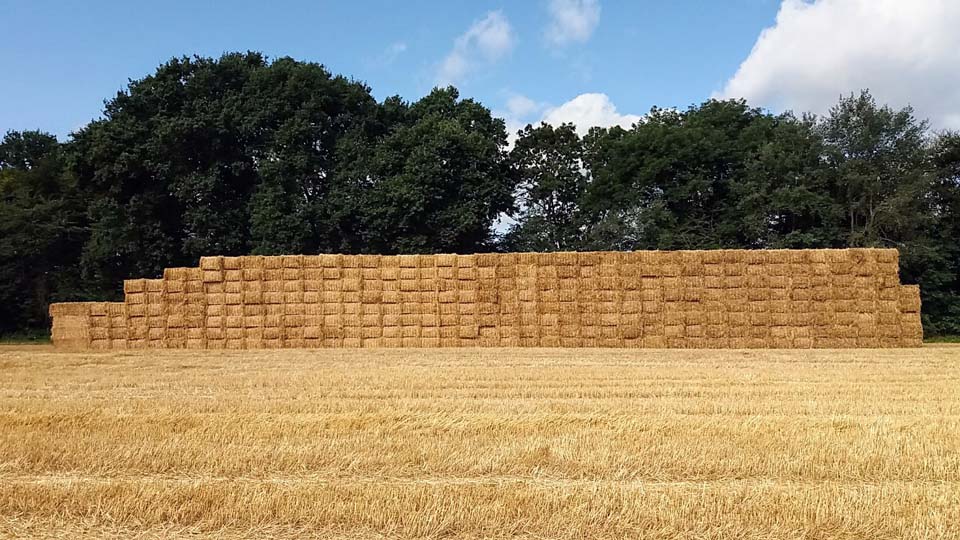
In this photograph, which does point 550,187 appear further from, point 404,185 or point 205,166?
point 205,166

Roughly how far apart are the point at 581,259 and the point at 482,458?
13.3 metres

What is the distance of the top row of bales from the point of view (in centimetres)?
1838

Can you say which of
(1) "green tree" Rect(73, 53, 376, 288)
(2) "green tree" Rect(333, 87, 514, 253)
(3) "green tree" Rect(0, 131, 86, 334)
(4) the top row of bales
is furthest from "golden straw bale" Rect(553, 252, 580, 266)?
(3) "green tree" Rect(0, 131, 86, 334)

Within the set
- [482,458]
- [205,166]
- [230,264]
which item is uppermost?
[205,166]

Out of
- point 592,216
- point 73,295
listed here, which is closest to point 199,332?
point 73,295

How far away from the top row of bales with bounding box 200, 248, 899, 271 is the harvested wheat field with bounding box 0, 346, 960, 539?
7894 mm

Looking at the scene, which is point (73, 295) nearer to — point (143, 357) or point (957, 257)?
point (143, 357)

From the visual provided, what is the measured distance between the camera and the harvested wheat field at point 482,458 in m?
4.55

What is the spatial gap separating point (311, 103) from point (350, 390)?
21.2 metres

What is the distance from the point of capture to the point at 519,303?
61.8ft

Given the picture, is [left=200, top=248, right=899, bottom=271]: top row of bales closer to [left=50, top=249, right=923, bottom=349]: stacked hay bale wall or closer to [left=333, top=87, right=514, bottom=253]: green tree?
[left=50, top=249, right=923, bottom=349]: stacked hay bale wall

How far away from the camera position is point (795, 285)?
723 inches

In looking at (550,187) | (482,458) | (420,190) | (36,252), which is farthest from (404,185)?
(482,458)

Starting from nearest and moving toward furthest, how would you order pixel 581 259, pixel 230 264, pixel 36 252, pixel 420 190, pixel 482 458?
pixel 482 458 < pixel 581 259 < pixel 230 264 < pixel 420 190 < pixel 36 252
